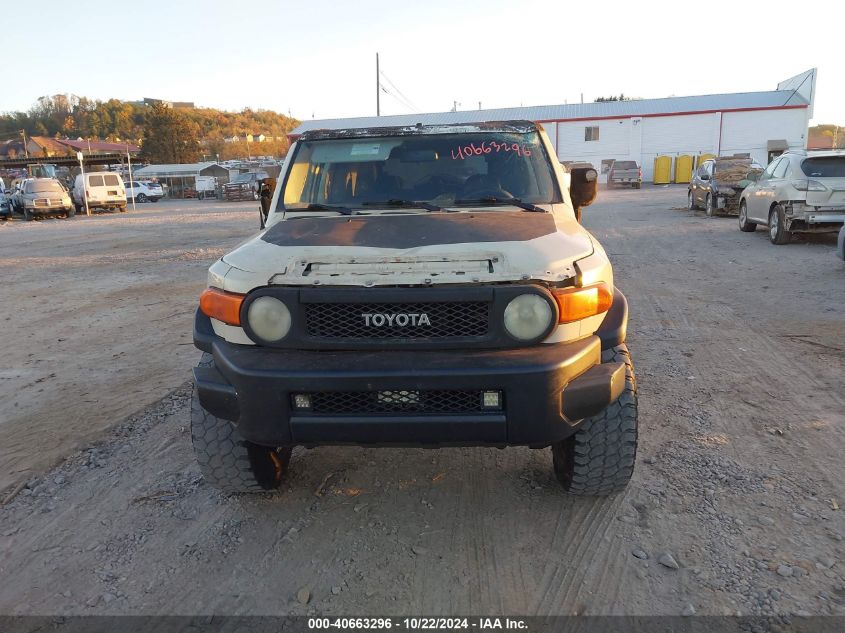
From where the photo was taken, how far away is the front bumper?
8.08 ft

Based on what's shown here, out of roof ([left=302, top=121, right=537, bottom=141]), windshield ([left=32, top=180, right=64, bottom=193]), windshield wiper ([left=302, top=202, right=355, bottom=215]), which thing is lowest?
windshield ([left=32, top=180, right=64, bottom=193])

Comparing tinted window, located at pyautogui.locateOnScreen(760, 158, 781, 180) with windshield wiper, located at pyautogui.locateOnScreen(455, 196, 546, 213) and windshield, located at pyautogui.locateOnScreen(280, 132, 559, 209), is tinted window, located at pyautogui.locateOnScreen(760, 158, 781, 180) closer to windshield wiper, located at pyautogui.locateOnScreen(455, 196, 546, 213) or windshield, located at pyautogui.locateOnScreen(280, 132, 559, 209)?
windshield, located at pyautogui.locateOnScreen(280, 132, 559, 209)

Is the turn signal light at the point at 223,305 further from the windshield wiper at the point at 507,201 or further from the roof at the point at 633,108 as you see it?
the roof at the point at 633,108

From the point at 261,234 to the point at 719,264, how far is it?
869 centimetres

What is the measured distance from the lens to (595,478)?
2955 millimetres

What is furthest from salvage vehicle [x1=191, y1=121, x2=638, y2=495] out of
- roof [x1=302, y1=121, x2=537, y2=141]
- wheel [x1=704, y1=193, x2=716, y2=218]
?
wheel [x1=704, y1=193, x2=716, y2=218]

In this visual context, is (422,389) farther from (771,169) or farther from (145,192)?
(145,192)

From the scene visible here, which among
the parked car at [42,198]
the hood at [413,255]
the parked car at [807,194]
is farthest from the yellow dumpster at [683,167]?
the hood at [413,255]

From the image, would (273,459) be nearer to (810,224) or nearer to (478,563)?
(478,563)

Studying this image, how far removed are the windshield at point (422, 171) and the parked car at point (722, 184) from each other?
46.1 ft

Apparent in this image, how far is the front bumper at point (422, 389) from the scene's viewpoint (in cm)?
246

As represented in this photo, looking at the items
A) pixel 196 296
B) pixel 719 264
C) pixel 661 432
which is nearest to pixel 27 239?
Answer: pixel 196 296

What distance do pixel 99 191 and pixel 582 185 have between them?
3041 cm

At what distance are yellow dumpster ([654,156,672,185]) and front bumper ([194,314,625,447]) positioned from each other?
4202cm
